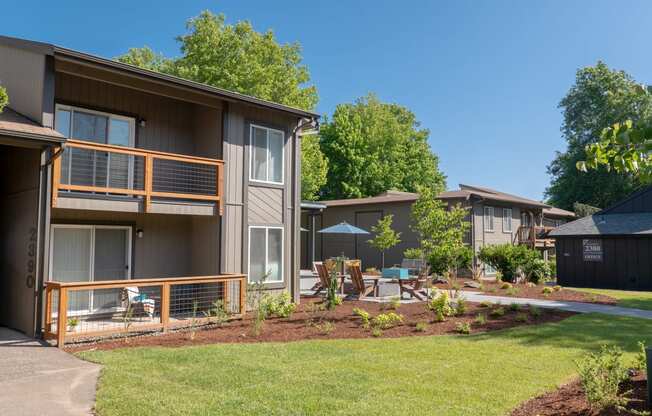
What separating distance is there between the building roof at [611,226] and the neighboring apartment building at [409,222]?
2.42 meters

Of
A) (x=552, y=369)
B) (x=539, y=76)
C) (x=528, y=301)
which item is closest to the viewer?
(x=552, y=369)

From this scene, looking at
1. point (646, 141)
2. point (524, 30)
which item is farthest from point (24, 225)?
point (524, 30)

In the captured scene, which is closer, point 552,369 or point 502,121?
point 552,369

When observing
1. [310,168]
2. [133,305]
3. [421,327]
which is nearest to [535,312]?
[421,327]

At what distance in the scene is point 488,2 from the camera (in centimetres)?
1595

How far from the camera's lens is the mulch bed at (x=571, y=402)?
4828 millimetres

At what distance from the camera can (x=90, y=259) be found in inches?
442

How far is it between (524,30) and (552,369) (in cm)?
1380

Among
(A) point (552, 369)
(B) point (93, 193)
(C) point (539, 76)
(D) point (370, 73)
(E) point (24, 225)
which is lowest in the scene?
(A) point (552, 369)

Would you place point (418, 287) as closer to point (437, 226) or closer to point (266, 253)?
point (437, 226)

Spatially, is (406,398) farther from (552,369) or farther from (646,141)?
(646,141)

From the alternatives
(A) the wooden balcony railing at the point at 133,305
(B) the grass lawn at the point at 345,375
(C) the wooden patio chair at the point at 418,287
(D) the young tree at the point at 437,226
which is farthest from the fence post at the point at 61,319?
(D) the young tree at the point at 437,226

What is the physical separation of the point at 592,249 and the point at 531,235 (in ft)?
17.3

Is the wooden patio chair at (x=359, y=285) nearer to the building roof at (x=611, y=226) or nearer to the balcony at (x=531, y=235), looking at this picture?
the building roof at (x=611, y=226)
